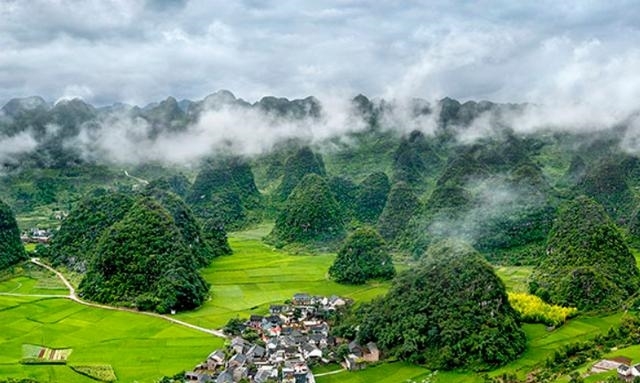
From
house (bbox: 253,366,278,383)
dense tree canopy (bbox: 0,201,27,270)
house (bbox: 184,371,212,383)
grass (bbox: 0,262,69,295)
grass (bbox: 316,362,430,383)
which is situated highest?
dense tree canopy (bbox: 0,201,27,270)

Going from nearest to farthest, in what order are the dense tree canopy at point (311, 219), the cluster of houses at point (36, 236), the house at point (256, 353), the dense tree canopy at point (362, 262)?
the house at point (256, 353)
the dense tree canopy at point (362, 262)
the dense tree canopy at point (311, 219)
the cluster of houses at point (36, 236)

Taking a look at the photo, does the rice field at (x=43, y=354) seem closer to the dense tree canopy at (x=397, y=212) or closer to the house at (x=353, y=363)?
the house at (x=353, y=363)

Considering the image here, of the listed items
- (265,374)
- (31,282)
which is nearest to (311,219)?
(31,282)

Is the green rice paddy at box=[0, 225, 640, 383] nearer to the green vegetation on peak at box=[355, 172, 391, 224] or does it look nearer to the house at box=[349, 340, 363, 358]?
the house at box=[349, 340, 363, 358]

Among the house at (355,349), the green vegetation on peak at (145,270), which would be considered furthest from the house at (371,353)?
the green vegetation on peak at (145,270)

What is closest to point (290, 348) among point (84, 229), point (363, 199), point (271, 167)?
point (84, 229)

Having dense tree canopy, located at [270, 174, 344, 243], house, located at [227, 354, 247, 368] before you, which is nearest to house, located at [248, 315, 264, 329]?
house, located at [227, 354, 247, 368]

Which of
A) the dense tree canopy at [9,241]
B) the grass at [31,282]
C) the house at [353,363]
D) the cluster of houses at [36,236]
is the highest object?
the dense tree canopy at [9,241]
